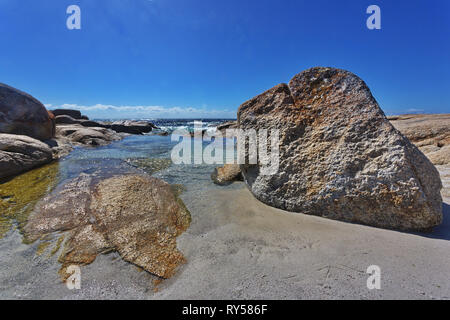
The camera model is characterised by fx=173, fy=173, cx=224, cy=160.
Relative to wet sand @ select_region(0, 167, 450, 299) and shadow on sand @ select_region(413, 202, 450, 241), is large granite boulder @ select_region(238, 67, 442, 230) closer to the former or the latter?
shadow on sand @ select_region(413, 202, 450, 241)

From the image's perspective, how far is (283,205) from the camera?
3.42 m

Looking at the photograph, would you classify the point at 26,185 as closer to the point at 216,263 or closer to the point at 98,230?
the point at 98,230

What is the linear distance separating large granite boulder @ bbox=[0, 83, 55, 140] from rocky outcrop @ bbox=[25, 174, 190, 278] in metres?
7.68

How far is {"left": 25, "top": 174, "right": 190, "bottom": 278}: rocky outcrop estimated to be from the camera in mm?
2363

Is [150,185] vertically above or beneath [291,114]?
beneath

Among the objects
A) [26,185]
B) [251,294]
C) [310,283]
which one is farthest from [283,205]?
[26,185]

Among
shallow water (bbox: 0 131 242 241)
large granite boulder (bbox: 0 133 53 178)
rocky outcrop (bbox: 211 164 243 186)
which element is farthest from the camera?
large granite boulder (bbox: 0 133 53 178)

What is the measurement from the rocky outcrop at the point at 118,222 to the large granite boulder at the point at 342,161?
82.3 inches

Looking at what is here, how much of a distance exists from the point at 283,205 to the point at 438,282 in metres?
1.98

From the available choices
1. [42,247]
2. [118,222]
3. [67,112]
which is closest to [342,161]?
[118,222]

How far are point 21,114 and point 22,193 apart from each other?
7655 millimetres

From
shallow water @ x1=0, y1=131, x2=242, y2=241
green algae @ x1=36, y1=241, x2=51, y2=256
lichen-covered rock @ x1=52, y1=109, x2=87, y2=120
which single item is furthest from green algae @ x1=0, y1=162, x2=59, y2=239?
lichen-covered rock @ x1=52, y1=109, x2=87, y2=120
